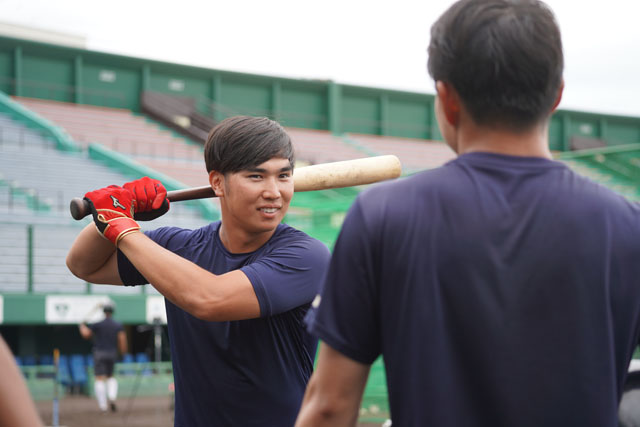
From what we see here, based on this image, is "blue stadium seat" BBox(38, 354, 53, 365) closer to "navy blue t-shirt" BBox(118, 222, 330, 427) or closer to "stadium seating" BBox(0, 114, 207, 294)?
"stadium seating" BBox(0, 114, 207, 294)

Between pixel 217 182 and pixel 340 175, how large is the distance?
50 cm

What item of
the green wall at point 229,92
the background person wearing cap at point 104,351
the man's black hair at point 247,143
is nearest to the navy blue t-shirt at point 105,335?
the background person wearing cap at point 104,351

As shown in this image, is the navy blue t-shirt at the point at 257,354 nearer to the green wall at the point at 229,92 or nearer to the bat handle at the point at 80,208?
the bat handle at the point at 80,208

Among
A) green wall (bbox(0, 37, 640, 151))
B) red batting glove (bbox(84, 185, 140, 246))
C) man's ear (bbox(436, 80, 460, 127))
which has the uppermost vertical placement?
green wall (bbox(0, 37, 640, 151))

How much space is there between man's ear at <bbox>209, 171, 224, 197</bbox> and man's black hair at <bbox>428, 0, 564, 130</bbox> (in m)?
1.39

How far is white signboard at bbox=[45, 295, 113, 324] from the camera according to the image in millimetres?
14898

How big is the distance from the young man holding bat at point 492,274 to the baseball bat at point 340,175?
137 cm

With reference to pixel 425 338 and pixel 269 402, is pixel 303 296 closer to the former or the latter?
pixel 269 402

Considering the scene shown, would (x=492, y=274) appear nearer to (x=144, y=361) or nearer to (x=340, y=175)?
(x=340, y=175)

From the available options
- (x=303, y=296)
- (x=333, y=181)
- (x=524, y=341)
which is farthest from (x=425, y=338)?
(x=333, y=181)

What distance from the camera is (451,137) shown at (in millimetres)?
1581

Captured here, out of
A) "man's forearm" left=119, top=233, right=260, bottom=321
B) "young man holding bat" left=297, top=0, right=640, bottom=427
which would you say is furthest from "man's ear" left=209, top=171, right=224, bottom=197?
"young man holding bat" left=297, top=0, right=640, bottom=427

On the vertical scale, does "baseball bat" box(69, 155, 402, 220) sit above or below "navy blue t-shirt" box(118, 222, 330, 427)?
above

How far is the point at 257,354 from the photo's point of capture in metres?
2.55
